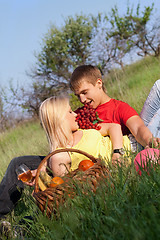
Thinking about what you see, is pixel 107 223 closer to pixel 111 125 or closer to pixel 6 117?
pixel 111 125

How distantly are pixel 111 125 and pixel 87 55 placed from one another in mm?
15591

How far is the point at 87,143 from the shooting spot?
2.69 m

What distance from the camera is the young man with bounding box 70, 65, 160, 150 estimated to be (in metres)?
2.94

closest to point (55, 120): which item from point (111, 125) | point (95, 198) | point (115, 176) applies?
point (111, 125)

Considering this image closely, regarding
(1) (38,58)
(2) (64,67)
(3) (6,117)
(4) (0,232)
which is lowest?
(4) (0,232)

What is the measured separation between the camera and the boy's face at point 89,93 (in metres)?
3.12

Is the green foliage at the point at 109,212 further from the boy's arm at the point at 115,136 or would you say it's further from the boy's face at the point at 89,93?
the boy's face at the point at 89,93

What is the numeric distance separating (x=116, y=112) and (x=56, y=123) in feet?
2.47

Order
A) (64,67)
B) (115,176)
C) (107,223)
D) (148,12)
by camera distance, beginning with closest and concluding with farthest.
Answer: (107,223)
(115,176)
(148,12)
(64,67)

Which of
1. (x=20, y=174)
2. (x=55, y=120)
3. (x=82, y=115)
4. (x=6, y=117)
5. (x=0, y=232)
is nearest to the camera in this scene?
(x=0, y=232)

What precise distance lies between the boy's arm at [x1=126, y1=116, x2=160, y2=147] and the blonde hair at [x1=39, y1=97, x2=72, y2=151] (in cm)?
68

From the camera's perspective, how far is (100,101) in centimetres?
326

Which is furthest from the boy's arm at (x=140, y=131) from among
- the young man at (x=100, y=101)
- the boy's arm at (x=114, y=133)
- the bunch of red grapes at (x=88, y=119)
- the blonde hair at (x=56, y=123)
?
the blonde hair at (x=56, y=123)

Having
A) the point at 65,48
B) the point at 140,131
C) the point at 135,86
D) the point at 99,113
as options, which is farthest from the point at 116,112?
the point at 65,48
